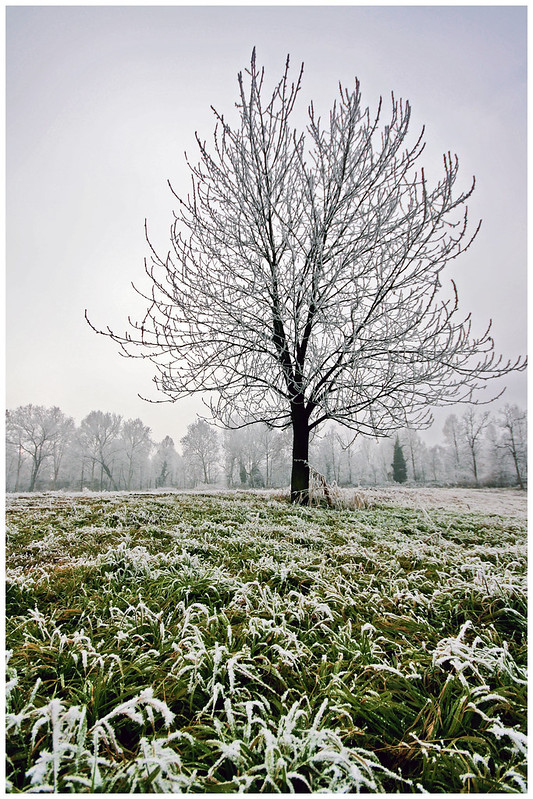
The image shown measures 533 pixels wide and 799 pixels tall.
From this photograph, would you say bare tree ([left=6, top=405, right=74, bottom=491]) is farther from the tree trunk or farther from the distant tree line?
the tree trunk

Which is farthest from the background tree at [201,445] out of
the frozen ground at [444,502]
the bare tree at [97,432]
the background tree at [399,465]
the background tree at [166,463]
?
the frozen ground at [444,502]

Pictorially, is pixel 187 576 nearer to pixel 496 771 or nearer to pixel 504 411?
pixel 496 771

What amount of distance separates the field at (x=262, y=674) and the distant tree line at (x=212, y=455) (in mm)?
34239

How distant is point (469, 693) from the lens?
1.34 m

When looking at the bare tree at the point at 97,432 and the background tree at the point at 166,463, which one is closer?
the bare tree at the point at 97,432

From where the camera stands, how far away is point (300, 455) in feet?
24.8

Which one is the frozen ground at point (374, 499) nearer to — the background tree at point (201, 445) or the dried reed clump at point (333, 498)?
the dried reed clump at point (333, 498)

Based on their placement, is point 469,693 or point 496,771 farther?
point 469,693

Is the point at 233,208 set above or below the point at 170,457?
above

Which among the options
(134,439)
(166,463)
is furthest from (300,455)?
(166,463)

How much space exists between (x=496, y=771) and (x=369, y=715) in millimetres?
392

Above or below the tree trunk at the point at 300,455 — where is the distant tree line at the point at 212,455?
below

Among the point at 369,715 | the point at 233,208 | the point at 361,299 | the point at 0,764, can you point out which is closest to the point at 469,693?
the point at 369,715

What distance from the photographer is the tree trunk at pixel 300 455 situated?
7570 millimetres
